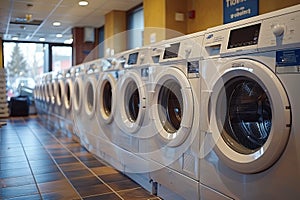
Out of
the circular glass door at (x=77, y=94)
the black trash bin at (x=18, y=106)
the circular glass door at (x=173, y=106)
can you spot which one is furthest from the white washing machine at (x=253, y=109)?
the black trash bin at (x=18, y=106)

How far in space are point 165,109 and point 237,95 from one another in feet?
2.42

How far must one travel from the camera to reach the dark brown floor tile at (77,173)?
9.32 ft

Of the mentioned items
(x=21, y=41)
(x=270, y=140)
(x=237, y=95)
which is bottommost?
(x=270, y=140)

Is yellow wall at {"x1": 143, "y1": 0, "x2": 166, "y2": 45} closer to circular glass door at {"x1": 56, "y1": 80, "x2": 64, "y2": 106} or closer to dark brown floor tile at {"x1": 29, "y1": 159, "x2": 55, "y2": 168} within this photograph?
circular glass door at {"x1": 56, "y1": 80, "x2": 64, "y2": 106}

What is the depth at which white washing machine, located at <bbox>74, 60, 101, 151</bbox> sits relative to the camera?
3598mm

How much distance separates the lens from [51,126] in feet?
20.4

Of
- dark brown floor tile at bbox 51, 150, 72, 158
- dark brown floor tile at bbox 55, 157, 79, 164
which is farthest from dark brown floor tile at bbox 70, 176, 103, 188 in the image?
dark brown floor tile at bbox 51, 150, 72, 158

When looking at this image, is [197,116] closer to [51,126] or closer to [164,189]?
[164,189]

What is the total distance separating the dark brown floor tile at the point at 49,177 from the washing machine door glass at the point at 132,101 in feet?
2.71

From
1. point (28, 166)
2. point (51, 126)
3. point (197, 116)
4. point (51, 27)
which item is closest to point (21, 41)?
point (51, 27)

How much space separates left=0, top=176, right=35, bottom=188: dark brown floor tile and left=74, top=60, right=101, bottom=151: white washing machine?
984 mm

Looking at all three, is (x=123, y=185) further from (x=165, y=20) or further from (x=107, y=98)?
(x=165, y=20)

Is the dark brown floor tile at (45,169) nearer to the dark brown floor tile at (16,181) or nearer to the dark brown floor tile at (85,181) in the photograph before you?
the dark brown floor tile at (16,181)

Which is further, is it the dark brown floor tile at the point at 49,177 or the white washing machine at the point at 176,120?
the dark brown floor tile at the point at 49,177
